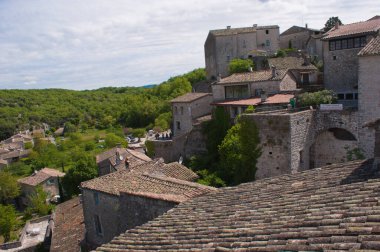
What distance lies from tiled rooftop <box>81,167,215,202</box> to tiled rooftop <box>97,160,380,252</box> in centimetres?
119

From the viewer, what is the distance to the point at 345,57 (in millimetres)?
28766

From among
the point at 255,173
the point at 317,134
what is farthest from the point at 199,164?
the point at 317,134

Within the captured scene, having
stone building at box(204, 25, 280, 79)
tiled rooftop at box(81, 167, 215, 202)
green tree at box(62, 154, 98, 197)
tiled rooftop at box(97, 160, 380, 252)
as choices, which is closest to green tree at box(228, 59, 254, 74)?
stone building at box(204, 25, 280, 79)

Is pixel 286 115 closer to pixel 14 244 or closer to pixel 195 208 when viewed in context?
pixel 195 208

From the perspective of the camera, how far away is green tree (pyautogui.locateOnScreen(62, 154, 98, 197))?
38938mm

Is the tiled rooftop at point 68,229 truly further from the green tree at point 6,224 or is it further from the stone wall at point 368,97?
the stone wall at point 368,97

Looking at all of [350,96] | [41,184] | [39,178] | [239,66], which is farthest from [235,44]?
[39,178]

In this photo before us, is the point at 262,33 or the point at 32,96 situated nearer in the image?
the point at 262,33

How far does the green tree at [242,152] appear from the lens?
2145 centimetres

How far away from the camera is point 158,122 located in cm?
6088

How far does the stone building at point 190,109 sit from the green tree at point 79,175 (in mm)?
10050

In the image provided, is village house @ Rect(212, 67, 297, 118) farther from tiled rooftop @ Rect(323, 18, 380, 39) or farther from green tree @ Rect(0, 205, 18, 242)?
green tree @ Rect(0, 205, 18, 242)

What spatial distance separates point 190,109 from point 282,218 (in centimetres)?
2985

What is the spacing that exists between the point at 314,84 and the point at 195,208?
1098 inches
